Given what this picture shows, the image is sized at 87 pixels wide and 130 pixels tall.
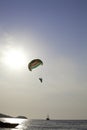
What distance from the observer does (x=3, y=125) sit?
3784 inches

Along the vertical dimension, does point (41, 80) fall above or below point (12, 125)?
below

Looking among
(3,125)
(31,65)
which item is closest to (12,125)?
(3,125)

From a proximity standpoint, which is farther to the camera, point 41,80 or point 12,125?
point 12,125

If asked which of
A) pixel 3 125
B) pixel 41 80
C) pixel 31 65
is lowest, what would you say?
pixel 41 80

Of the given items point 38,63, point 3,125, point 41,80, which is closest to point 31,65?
point 38,63

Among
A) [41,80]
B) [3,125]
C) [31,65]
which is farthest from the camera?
[3,125]

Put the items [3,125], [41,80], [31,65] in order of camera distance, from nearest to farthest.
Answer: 1. [41,80]
2. [31,65]
3. [3,125]

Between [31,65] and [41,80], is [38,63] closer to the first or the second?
[31,65]

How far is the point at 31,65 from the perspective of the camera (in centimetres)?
4994

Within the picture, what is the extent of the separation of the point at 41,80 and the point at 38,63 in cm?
537

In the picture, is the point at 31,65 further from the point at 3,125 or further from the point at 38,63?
the point at 3,125

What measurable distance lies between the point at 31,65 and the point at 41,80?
5.22m

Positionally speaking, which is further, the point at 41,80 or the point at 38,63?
the point at 38,63

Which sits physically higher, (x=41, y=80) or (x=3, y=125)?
(x=3, y=125)
